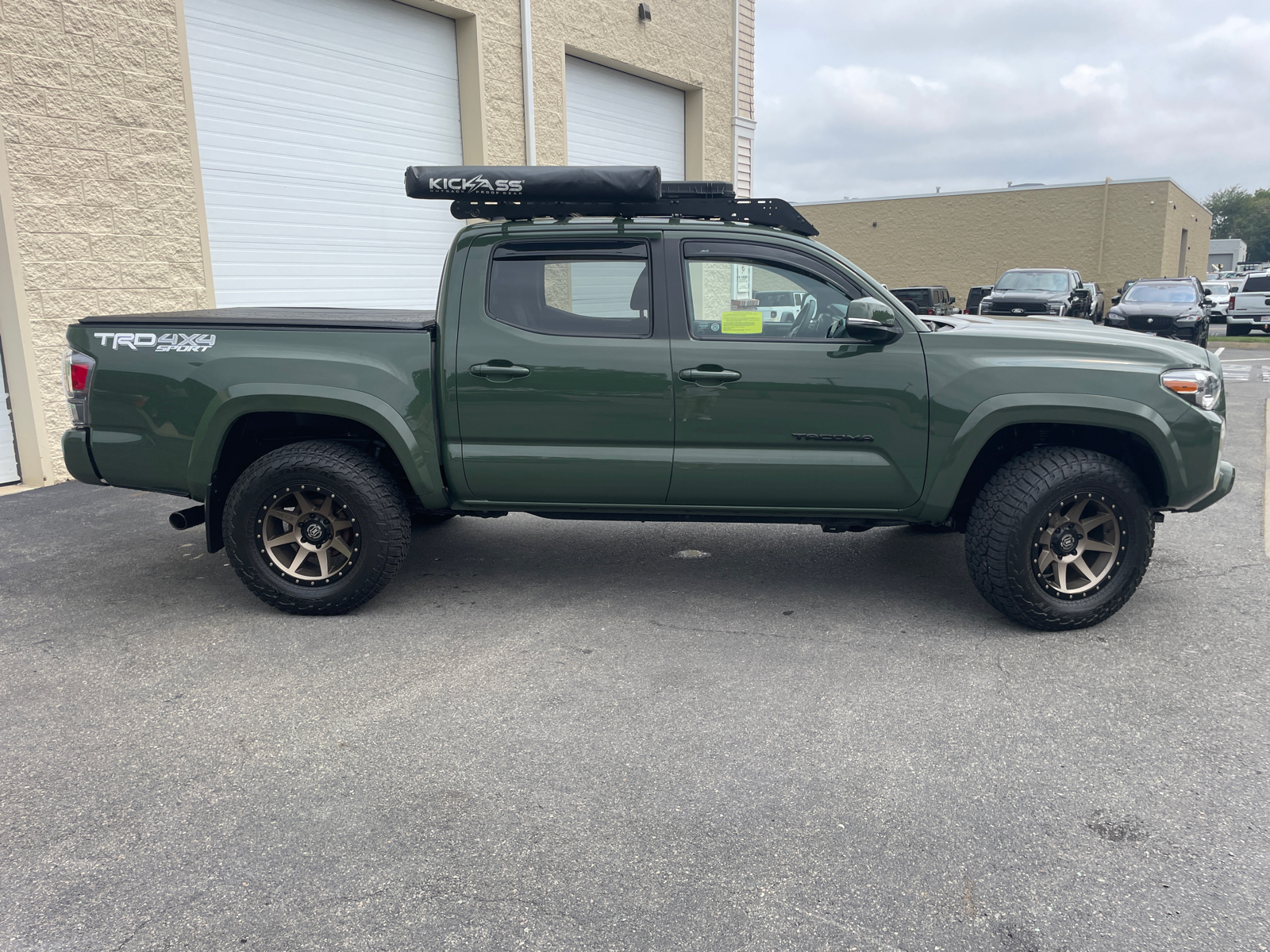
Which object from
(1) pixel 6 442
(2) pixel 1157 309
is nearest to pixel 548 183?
(1) pixel 6 442

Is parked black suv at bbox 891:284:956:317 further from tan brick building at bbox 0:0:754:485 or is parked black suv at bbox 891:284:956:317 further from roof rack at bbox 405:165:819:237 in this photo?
roof rack at bbox 405:165:819:237

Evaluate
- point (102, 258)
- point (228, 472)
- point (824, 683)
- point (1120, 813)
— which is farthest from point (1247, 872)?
point (102, 258)

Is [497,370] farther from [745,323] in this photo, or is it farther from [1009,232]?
[1009,232]

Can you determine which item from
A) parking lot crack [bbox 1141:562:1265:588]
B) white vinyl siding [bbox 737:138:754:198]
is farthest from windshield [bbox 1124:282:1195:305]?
parking lot crack [bbox 1141:562:1265:588]

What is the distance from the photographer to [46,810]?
2.96 m

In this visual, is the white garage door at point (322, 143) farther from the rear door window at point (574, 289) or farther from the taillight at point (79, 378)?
the rear door window at point (574, 289)

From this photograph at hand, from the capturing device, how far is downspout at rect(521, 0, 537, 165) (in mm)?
11047

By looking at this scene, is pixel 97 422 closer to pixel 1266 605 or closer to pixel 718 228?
pixel 718 228

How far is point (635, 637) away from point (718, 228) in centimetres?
204

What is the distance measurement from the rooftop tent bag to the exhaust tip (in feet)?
6.71

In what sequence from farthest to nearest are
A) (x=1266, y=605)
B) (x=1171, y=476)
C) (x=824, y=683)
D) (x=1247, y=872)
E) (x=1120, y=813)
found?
(x=1266, y=605) → (x=1171, y=476) → (x=824, y=683) → (x=1120, y=813) → (x=1247, y=872)

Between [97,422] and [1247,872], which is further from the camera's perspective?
[97,422]

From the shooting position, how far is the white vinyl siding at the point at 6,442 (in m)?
7.46

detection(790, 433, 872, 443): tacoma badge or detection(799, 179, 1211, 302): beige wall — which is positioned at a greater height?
detection(799, 179, 1211, 302): beige wall
